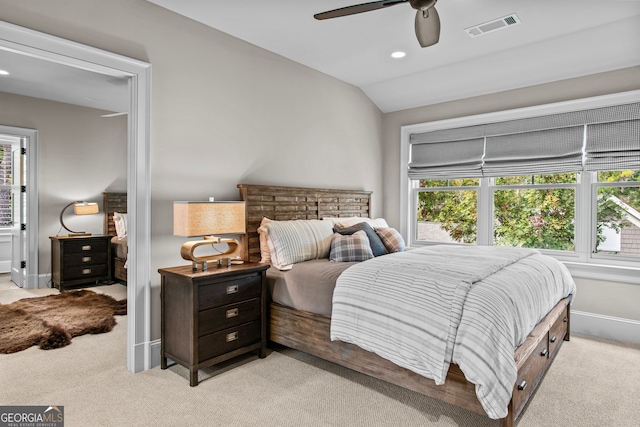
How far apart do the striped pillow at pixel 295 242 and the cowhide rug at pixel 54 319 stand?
6.01ft

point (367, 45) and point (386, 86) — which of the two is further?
point (386, 86)

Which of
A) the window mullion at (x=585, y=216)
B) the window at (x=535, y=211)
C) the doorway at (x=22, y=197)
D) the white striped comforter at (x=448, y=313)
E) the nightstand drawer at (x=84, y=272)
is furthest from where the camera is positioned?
the nightstand drawer at (x=84, y=272)

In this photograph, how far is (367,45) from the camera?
3.53m

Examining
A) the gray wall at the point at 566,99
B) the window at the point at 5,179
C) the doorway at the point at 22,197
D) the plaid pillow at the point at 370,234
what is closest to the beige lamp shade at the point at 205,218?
the plaid pillow at the point at 370,234

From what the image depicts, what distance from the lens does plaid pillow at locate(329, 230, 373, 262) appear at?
3158mm

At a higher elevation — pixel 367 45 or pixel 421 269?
pixel 367 45

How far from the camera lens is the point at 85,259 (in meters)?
5.32

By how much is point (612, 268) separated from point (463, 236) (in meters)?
1.48

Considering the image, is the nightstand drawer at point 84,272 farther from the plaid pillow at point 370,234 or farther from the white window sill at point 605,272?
the white window sill at point 605,272

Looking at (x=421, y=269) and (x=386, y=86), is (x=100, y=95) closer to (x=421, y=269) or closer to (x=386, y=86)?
(x=386, y=86)

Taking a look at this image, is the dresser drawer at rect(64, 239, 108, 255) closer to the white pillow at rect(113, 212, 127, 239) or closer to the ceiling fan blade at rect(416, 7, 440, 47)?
the white pillow at rect(113, 212, 127, 239)

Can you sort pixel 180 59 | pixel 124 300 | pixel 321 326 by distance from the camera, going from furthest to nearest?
1. pixel 124 300
2. pixel 180 59
3. pixel 321 326

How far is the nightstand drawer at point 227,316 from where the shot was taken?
8.33 feet

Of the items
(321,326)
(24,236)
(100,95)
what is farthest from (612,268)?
(24,236)
